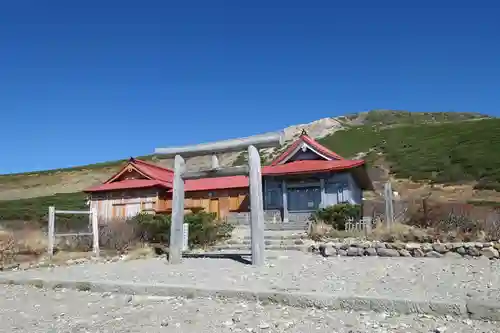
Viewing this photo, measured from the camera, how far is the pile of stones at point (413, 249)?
36.8ft

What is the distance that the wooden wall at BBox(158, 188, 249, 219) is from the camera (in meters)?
34.6

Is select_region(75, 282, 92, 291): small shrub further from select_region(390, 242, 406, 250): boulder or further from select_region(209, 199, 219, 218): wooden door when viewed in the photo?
select_region(209, 199, 219, 218): wooden door

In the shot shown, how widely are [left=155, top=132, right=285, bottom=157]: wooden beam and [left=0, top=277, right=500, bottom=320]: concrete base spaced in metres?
5.01

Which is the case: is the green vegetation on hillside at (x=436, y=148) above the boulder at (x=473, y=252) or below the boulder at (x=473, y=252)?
above

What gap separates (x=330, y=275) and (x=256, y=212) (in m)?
2.77

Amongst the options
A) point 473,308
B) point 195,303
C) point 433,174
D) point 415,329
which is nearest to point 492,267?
Result: point 473,308

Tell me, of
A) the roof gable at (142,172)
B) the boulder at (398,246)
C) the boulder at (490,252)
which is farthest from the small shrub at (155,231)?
the roof gable at (142,172)

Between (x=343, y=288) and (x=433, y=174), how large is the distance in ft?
133

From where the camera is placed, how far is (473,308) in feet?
16.7

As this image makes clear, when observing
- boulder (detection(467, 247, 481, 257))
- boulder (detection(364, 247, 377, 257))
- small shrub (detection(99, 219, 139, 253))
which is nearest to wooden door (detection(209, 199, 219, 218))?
small shrub (detection(99, 219, 139, 253))

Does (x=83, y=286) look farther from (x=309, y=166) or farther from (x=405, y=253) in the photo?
(x=309, y=166)

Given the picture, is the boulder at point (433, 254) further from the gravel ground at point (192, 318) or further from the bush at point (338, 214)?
the bush at point (338, 214)

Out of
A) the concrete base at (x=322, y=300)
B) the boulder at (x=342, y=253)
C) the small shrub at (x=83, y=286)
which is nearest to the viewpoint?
the concrete base at (x=322, y=300)

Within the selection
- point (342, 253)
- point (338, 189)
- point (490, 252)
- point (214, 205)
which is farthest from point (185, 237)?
point (214, 205)
